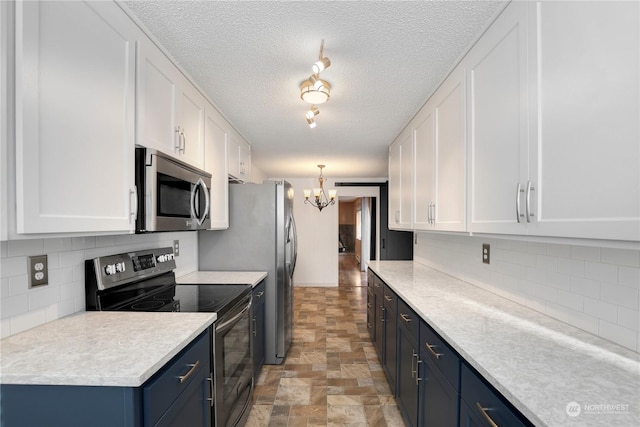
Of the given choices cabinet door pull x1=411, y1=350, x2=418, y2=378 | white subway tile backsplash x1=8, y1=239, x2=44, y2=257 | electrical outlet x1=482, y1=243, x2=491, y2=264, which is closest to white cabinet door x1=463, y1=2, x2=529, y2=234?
electrical outlet x1=482, y1=243, x2=491, y2=264

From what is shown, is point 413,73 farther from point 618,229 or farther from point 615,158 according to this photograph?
point 618,229

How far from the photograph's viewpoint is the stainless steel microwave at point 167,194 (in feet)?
5.02

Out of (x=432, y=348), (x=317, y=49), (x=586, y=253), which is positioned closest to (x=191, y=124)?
(x=317, y=49)

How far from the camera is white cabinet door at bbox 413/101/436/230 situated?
230 cm

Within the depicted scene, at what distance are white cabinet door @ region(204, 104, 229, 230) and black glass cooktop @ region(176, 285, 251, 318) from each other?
21.6 inches

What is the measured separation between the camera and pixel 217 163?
2680 millimetres

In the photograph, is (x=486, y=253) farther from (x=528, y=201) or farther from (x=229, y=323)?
(x=229, y=323)

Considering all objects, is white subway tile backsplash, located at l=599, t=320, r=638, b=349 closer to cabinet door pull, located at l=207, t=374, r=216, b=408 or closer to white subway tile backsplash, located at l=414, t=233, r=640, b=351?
white subway tile backsplash, located at l=414, t=233, r=640, b=351

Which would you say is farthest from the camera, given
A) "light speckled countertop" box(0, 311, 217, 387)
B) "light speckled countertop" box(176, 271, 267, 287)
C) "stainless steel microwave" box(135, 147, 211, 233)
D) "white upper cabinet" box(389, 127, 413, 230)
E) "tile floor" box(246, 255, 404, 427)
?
"white upper cabinet" box(389, 127, 413, 230)

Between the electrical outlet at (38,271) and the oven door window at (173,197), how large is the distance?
500 millimetres

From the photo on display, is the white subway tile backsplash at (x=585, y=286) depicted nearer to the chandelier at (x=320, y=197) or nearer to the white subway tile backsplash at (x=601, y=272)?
the white subway tile backsplash at (x=601, y=272)

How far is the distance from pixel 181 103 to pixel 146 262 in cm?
104

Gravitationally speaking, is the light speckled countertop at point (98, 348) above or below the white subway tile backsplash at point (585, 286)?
below

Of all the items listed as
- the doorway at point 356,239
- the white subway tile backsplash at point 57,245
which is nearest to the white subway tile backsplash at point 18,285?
the white subway tile backsplash at point 57,245
